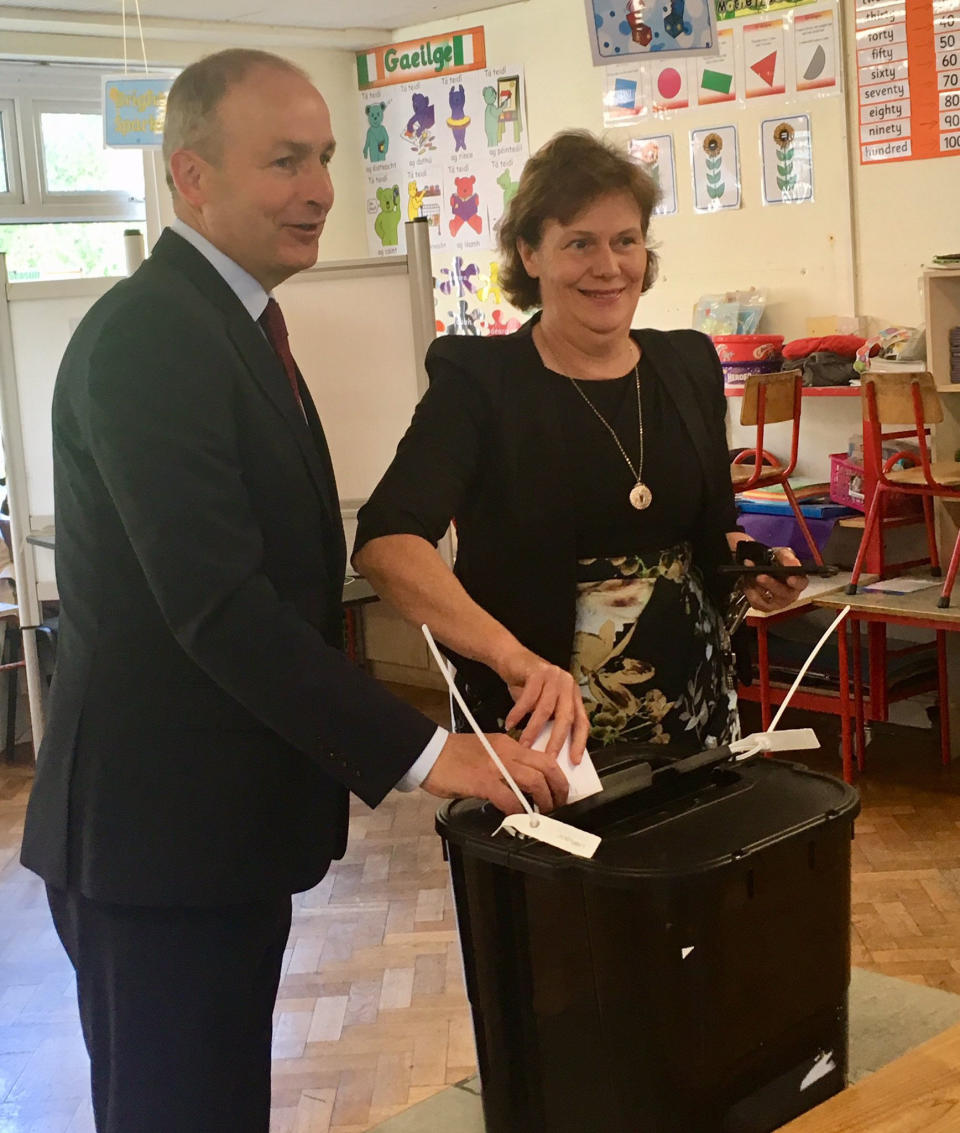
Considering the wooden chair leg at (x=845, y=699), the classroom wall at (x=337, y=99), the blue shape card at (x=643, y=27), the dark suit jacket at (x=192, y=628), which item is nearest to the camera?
the dark suit jacket at (x=192, y=628)

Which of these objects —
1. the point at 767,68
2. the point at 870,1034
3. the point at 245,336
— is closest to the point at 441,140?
the point at 767,68

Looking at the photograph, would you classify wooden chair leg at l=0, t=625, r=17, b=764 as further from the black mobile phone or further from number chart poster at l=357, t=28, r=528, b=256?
the black mobile phone

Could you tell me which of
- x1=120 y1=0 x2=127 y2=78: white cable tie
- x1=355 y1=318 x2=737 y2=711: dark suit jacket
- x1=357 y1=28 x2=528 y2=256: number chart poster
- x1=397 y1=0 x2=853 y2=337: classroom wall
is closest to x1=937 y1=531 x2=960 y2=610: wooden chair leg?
x1=397 y1=0 x2=853 y2=337: classroom wall

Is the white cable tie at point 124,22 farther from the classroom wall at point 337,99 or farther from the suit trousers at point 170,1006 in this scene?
the suit trousers at point 170,1006

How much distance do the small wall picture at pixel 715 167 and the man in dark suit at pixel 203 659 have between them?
161 inches

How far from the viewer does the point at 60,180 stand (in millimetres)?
5797

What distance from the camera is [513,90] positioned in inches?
227

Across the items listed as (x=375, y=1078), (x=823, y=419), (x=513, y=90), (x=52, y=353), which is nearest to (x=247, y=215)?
(x=375, y=1078)

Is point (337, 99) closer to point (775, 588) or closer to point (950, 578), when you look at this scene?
point (950, 578)

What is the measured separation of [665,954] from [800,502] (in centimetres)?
390

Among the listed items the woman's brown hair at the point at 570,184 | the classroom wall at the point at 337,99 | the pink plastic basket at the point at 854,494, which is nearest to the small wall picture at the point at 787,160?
→ the pink plastic basket at the point at 854,494

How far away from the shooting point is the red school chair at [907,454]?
13.0 ft

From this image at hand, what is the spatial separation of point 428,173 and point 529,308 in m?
4.66

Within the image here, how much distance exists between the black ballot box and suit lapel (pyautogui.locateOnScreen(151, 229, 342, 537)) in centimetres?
37
